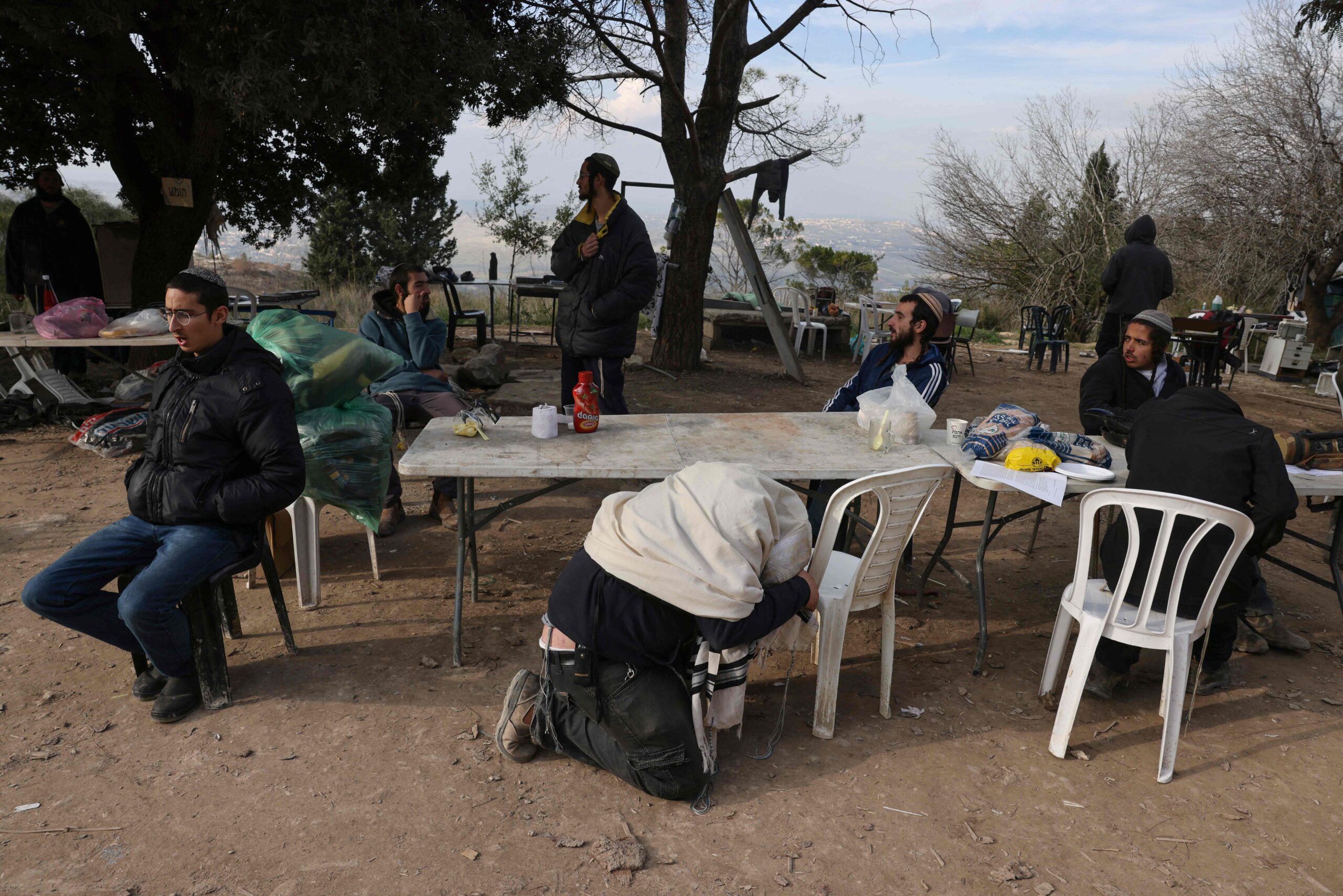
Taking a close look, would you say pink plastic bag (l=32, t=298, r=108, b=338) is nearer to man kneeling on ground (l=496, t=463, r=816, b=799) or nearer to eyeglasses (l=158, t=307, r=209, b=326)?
eyeglasses (l=158, t=307, r=209, b=326)

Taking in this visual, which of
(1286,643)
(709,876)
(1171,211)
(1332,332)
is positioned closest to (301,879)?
(709,876)

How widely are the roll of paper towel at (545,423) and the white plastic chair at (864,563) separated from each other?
127 centimetres

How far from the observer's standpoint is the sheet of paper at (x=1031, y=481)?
317 centimetres

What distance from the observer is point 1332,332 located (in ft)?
43.8

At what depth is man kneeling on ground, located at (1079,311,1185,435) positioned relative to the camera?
4.20m

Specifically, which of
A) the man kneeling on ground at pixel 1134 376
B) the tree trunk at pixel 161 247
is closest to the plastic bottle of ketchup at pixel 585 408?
the man kneeling on ground at pixel 1134 376

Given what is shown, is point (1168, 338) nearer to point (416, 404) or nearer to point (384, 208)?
point (416, 404)

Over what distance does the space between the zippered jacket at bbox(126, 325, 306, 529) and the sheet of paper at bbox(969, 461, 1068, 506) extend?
254cm

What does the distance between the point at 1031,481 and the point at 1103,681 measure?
847 millimetres

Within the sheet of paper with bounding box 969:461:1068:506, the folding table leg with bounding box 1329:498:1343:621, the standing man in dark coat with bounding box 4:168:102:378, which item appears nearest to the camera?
the sheet of paper with bounding box 969:461:1068:506

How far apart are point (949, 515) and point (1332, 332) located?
13085 millimetres

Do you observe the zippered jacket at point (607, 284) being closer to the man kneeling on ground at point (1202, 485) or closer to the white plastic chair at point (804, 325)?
the man kneeling on ground at point (1202, 485)

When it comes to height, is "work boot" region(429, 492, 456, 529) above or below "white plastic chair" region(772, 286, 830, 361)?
below

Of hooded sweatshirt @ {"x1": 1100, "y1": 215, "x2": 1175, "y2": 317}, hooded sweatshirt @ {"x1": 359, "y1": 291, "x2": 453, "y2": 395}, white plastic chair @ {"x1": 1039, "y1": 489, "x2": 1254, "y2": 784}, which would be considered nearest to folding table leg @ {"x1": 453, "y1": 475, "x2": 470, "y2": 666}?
hooded sweatshirt @ {"x1": 359, "y1": 291, "x2": 453, "y2": 395}
